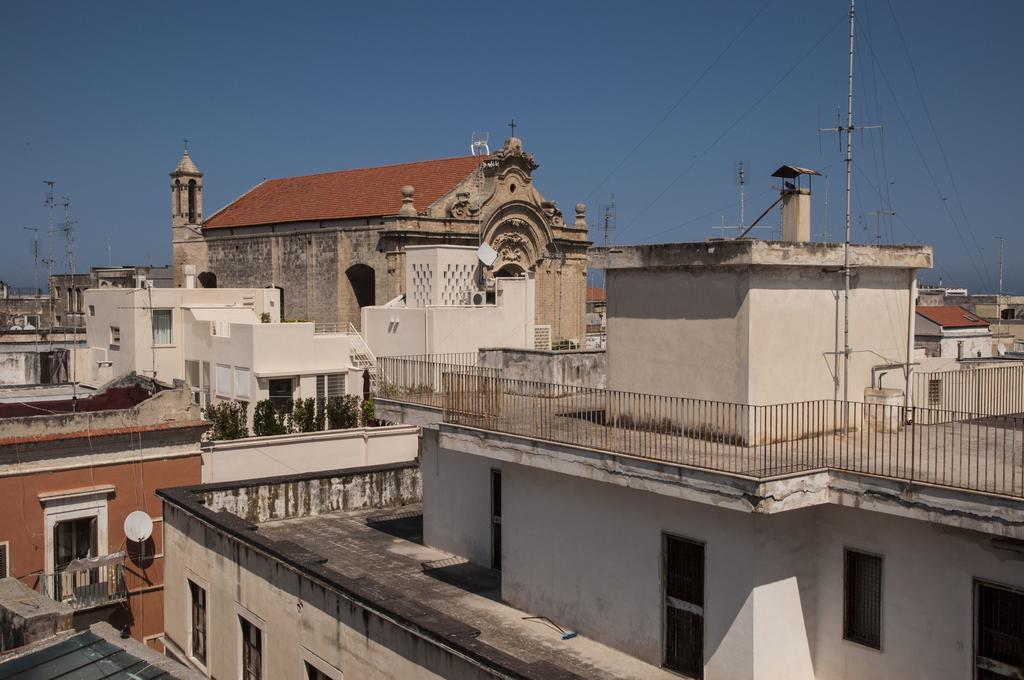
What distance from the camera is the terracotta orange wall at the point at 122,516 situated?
62.8 ft

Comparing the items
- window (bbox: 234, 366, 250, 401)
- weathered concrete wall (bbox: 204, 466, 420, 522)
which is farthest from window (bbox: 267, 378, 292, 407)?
weathered concrete wall (bbox: 204, 466, 420, 522)

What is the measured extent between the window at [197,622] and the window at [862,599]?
11165mm

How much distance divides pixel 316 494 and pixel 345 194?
22015mm

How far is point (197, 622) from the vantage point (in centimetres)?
1792

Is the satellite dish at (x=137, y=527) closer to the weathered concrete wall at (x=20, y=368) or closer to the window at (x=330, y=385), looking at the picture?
the window at (x=330, y=385)

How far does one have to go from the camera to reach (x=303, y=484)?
19578 mm

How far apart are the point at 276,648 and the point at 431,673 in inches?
172

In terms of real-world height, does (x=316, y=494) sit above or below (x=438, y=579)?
above

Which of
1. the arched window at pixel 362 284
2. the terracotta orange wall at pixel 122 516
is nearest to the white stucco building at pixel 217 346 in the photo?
the arched window at pixel 362 284

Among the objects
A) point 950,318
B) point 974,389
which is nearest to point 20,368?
point 974,389

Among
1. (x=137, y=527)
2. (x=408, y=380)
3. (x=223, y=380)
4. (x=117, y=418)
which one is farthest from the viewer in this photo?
(x=223, y=380)

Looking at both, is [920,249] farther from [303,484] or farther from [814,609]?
[303,484]

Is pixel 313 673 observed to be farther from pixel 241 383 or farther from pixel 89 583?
pixel 241 383

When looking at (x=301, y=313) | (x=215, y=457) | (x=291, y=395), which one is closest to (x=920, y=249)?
(x=215, y=457)
